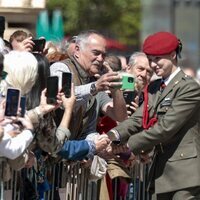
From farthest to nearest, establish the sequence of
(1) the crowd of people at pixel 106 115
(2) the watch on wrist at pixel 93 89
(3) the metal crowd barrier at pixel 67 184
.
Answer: (2) the watch on wrist at pixel 93 89, (3) the metal crowd barrier at pixel 67 184, (1) the crowd of people at pixel 106 115

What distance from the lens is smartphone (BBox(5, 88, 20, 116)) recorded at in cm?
682

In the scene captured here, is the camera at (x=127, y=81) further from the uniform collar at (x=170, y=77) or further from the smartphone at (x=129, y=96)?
the uniform collar at (x=170, y=77)

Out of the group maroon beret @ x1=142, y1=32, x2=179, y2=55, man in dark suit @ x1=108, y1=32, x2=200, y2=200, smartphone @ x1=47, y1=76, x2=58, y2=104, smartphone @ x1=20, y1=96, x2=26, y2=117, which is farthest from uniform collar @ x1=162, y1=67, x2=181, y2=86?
smartphone @ x1=20, y1=96, x2=26, y2=117

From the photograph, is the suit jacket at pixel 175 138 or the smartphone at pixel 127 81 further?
the smartphone at pixel 127 81

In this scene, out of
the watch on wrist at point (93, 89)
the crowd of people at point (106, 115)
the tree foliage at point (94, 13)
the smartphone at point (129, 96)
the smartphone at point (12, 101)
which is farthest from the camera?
the tree foliage at point (94, 13)

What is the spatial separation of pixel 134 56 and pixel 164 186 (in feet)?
7.58

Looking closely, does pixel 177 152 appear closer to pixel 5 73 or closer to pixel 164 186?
pixel 164 186

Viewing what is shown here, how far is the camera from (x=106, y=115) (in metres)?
9.45

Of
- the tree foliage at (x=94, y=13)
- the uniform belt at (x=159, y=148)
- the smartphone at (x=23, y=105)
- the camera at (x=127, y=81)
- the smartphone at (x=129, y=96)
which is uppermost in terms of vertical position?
the tree foliage at (x=94, y=13)

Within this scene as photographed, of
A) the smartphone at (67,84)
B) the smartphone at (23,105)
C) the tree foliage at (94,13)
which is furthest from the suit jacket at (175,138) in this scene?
the tree foliage at (94,13)

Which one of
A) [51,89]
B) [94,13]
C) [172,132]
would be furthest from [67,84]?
[94,13]

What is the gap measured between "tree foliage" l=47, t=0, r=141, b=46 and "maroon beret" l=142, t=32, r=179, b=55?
1369 inches

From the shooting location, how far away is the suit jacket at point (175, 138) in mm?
8336

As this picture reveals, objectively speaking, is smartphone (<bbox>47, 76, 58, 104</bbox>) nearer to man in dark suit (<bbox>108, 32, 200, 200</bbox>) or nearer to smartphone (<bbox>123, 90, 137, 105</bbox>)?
man in dark suit (<bbox>108, 32, 200, 200</bbox>)
